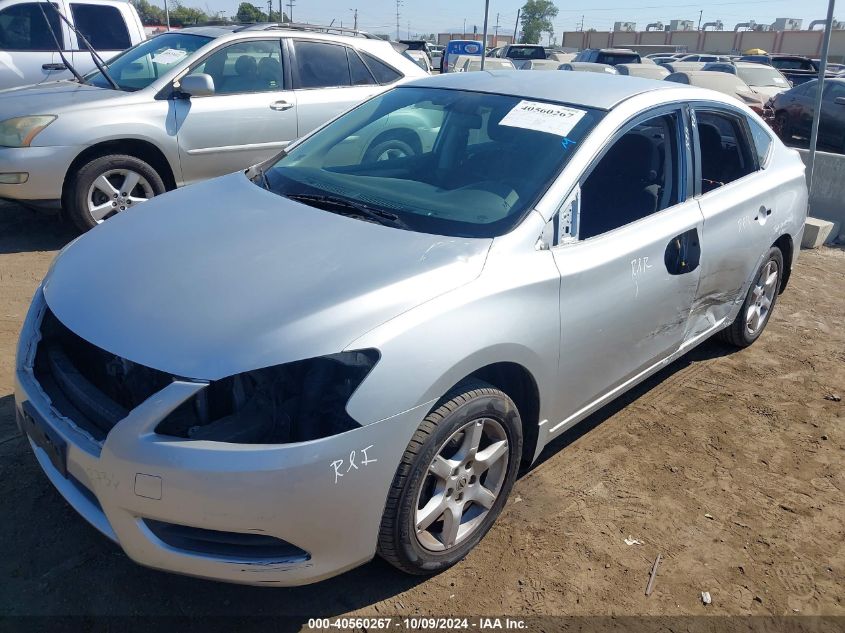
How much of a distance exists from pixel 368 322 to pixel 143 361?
693 mm

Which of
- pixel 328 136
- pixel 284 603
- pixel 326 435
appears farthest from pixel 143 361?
pixel 328 136

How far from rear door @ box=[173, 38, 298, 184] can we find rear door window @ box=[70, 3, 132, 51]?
3.80 meters

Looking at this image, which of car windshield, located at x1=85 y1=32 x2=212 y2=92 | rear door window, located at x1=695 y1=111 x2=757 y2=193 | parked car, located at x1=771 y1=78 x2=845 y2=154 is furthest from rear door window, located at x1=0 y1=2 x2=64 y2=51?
parked car, located at x1=771 y1=78 x2=845 y2=154

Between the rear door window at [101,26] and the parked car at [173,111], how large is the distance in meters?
2.91

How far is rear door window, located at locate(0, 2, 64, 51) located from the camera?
28.7 ft

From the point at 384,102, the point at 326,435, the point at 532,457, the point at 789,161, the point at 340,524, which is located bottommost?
the point at 532,457

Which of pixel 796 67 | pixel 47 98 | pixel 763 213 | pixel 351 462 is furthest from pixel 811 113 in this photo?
pixel 351 462

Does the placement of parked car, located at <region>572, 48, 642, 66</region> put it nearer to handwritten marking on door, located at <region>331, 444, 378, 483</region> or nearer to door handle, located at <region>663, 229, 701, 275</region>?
door handle, located at <region>663, 229, 701, 275</region>

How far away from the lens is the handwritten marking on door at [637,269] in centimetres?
316

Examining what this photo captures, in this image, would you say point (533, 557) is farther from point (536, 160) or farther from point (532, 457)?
point (536, 160)

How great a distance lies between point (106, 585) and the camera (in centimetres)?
252

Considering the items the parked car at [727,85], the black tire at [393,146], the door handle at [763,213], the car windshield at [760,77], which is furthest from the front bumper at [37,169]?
the car windshield at [760,77]

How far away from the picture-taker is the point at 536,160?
305 cm

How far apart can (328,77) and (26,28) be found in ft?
15.1
